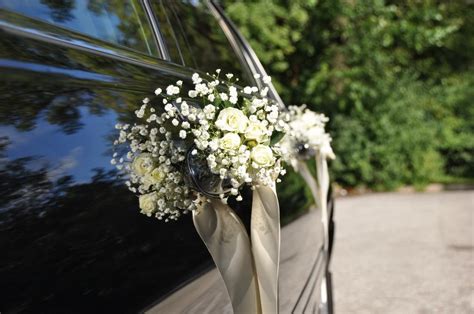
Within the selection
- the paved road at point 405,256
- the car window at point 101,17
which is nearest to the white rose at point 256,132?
the car window at point 101,17

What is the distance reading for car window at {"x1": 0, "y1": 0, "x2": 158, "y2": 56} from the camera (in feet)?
5.99

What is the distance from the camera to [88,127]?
4.74 feet

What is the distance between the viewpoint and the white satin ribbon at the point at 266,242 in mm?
1941

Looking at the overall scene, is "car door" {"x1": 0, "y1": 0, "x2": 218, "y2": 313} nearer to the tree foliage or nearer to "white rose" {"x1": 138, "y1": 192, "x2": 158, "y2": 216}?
"white rose" {"x1": 138, "y1": 192, "x2": 158, "y2": 216}

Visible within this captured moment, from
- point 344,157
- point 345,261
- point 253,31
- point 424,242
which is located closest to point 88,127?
point 345,261

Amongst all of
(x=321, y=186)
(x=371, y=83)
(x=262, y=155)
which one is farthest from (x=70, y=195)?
(x=371, y=83)

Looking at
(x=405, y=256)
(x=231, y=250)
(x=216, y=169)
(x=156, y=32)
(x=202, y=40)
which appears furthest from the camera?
(x=405, y=256)

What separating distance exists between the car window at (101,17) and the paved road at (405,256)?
3275mm

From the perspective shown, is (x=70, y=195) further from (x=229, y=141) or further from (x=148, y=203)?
(x=229, y=141)

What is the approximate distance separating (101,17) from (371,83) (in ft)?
34.7

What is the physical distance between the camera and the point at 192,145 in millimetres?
1755

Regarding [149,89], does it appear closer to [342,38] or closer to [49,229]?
[49,229]

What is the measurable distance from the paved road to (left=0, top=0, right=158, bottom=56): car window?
10.7 feet

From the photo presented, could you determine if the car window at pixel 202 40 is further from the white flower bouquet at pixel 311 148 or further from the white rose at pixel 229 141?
the white rose at pixel 229 141
